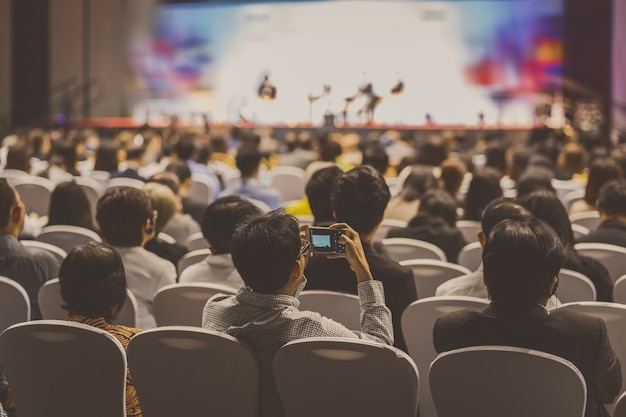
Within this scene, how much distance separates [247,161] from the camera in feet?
24.3

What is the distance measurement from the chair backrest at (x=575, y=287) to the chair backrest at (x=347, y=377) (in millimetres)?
1520

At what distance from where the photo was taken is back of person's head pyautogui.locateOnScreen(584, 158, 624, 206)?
20.6ft

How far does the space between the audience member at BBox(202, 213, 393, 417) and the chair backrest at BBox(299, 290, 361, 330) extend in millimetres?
584

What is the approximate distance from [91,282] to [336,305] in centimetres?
93

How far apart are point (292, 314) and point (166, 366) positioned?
414 mm

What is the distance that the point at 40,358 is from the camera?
2.96 metres

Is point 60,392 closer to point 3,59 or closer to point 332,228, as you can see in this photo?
point 332,228

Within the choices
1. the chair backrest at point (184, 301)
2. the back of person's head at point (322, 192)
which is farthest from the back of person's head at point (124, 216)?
the back of person's head at point (322, 192)

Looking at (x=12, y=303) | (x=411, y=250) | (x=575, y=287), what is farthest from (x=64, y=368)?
(x=411, y=250)

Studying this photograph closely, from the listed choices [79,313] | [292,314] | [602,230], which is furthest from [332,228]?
[602,230]

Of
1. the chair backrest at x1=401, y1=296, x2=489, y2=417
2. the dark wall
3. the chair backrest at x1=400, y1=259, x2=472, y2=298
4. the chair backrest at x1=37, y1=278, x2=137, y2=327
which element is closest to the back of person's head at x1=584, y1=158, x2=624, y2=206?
the chair backrest at x1=400, y1=259, x2=472, y2=298

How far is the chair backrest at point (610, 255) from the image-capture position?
4.68 m

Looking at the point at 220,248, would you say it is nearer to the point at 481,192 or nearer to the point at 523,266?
the point at 523,266

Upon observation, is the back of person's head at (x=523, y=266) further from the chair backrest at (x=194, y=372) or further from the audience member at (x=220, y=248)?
the audience member at (x=220, y=248)
